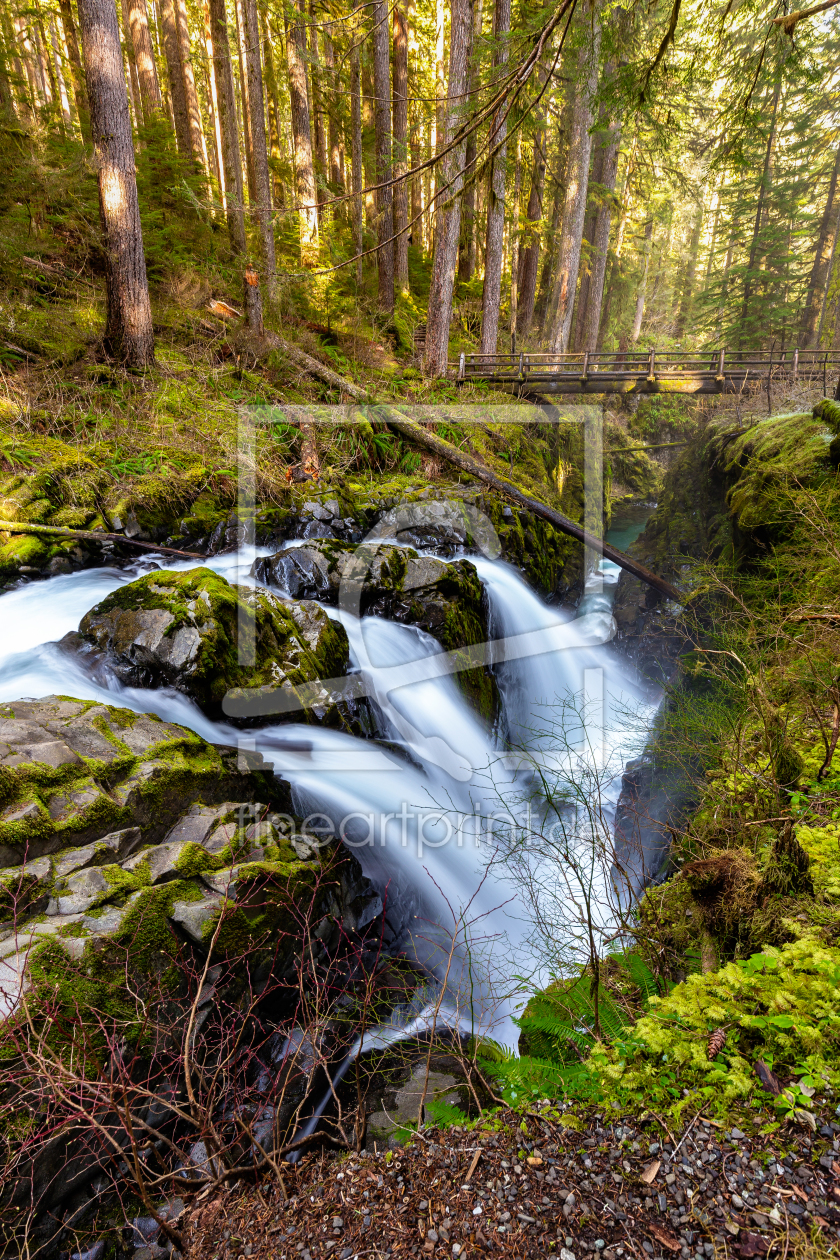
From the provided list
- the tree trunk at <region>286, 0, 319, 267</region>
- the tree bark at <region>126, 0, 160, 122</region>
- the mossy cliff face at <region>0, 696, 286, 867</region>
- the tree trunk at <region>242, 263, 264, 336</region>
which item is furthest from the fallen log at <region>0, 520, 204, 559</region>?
the tree bark at <region>126, 0, 160, 122</region>

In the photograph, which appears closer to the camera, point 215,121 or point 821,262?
point 821,262

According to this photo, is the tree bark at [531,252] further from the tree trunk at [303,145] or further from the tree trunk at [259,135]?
the tree trunk at [259,135]

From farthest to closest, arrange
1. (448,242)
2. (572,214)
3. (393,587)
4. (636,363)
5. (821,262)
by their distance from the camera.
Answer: (821,262)
(572,214)
(636,363)
(448,242)
(393,587)

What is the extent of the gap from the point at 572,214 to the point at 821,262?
1348 cm

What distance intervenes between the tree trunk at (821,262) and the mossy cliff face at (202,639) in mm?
24473

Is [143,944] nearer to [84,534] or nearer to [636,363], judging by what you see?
[84,534]

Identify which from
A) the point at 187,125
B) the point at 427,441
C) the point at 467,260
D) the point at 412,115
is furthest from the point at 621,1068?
the point at 412,115

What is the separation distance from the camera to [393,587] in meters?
7.60

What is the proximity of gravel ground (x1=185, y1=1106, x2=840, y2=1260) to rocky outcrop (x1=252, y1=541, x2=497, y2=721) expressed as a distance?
212 inches

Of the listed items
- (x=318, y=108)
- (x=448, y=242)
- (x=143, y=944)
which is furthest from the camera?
(x=318, y=108)

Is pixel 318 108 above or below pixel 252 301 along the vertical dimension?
above

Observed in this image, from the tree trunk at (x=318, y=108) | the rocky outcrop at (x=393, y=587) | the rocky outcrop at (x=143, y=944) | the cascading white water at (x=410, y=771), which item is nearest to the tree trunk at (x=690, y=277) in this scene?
the tree trunk at (x=318, y=108)

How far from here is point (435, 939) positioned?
204 inches

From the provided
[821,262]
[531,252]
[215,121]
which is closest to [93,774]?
[531,252]
